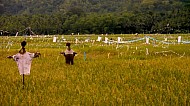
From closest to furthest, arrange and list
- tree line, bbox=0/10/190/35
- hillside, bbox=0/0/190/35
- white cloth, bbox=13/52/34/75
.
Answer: white cloth, bbox=13/52/34/75 < tree line, bbox=0/10/190/35 < hillside, bbox=0/0/190/35

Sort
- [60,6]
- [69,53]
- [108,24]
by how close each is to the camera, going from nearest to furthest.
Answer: [69,53] < [108,24] < [60,6]

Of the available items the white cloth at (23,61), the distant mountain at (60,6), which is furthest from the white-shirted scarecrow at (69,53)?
the distant mountain at (60,6)

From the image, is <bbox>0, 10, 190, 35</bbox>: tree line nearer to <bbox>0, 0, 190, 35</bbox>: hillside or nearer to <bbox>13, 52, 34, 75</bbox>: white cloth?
<bbox>0, 0, 190, 35</bbox>: hillside

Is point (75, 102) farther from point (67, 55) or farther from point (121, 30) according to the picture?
point (121, 30)

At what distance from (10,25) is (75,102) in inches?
2108

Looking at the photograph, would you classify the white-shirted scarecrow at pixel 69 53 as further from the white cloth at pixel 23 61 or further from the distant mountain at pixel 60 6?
the distant mountain at pixel 60 6

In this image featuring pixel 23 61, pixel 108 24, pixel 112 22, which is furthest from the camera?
pixel 108 24

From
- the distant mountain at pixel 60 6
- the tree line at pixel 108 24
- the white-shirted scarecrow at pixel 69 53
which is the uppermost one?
the distant mountain at pixel 60 6

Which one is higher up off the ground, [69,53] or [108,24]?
[108,24]

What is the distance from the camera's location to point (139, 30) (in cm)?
5712

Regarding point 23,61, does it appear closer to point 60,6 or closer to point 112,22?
point 112,22

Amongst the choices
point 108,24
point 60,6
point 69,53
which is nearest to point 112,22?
point 108,24

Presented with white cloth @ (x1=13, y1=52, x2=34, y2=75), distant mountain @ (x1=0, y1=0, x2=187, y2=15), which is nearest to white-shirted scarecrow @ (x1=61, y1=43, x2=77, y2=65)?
white cloth @ (x1=13, y1=52, x2=34, y2=75)

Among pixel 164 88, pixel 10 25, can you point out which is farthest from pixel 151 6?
pixel 164 88
